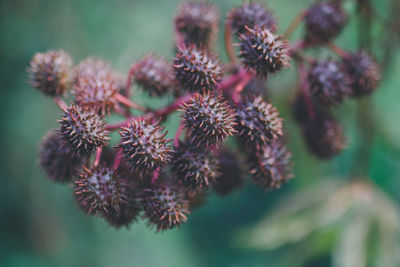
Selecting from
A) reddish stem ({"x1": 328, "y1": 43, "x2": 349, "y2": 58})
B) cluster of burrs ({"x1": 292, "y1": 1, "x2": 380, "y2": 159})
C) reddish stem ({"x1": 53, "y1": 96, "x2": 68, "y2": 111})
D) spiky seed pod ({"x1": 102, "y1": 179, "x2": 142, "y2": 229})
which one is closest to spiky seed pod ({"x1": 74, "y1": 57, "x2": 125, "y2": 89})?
reddish stem ({"x1": 53, "y1": 96, "x2": 68, "y2": 111})

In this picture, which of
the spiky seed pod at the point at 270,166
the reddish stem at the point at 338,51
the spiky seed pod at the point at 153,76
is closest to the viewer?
the spiky seed pod at the point at 270,166

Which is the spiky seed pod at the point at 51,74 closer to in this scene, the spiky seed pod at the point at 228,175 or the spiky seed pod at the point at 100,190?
the spiky seed pod at the point at 100,190

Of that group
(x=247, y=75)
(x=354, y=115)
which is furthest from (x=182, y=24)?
(x=354, y=115)

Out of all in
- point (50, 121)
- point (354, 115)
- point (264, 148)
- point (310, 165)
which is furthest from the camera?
point (50, 121)

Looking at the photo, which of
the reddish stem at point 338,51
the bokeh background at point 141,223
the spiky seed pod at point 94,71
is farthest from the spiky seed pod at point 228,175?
the bokeh background at point 141,223

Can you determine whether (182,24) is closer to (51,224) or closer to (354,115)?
(354,115)

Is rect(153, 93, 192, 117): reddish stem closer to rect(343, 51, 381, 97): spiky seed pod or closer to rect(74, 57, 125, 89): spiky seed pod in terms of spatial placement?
rect(74, 57, 125, 89): spiky seed pod
